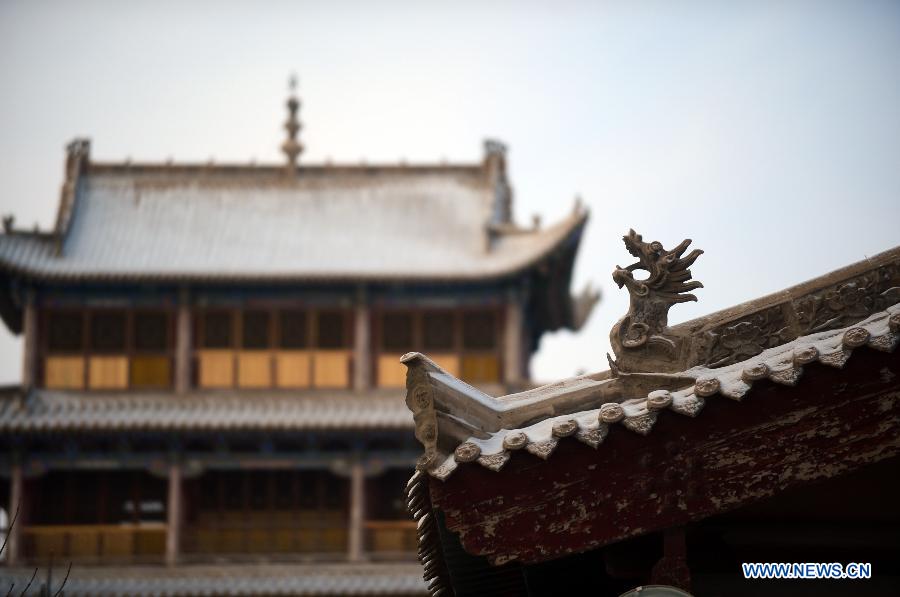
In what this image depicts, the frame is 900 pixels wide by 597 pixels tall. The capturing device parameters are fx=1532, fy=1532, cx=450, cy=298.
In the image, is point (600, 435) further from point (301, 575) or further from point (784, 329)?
point (301, 575)

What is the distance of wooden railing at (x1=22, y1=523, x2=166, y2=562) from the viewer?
3042 cm

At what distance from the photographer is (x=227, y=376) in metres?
31.7

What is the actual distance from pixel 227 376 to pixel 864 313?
26184 mm

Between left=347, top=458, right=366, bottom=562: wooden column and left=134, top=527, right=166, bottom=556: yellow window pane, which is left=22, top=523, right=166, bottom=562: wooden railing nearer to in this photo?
left=134, top=527, right=166, bottom=556: yellow window pane

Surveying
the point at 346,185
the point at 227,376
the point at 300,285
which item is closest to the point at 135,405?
the point at 227,376

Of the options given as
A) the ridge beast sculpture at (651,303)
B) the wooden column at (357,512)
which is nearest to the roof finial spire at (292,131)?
the wooden column at (357,512)

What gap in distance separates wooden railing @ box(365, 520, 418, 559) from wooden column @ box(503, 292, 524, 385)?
3663mm

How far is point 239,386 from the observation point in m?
31.6

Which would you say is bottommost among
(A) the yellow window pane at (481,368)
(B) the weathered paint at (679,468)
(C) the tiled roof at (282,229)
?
(B) the weathered paint at (679,468)

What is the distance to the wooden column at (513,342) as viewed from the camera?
31406mm

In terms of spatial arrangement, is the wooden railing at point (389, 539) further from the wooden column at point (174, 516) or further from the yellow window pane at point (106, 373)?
the yellow window pane at point (106, 373)

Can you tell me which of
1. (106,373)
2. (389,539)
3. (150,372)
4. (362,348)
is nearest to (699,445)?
(389,539)

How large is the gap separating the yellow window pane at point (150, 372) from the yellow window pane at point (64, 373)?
3.50ft

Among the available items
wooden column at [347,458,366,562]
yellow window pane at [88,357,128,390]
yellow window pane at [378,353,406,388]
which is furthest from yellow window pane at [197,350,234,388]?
wooden column at [347,458,366,562]
